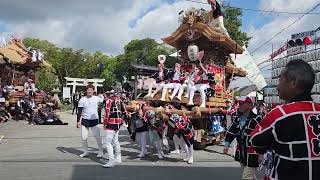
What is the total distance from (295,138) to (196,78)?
1145 centimetres

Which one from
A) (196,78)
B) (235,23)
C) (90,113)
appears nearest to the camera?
(90,113)

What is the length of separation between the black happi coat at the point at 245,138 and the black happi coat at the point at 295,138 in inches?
75.9

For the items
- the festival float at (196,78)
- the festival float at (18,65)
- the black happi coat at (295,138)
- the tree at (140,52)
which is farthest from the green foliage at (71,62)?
the black happi coat at (295,138)

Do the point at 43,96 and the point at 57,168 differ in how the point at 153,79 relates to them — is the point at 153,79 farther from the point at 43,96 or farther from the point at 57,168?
the point at 43,96

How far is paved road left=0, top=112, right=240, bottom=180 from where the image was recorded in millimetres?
9763

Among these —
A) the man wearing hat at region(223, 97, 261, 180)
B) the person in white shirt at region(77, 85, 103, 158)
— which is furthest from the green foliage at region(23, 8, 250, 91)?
the man wearing hat at region(223, 97, 261, 180)

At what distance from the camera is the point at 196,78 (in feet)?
48.2

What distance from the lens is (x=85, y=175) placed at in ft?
31.8

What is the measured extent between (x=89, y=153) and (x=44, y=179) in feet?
13.1

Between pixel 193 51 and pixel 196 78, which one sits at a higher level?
pixel 193 51

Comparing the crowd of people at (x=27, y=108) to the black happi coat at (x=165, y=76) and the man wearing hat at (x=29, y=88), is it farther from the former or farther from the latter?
the black happi coat at (x=165, y=76)

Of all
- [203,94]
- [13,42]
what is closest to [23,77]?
[13,42]

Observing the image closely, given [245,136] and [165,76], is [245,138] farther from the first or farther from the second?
[165,76]

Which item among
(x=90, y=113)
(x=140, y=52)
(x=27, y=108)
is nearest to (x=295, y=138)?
(x=90, y=113)
